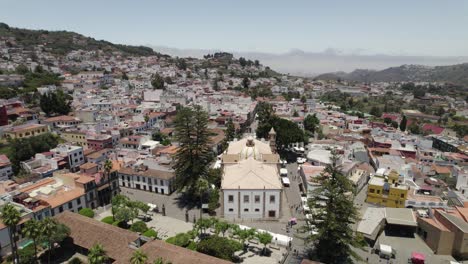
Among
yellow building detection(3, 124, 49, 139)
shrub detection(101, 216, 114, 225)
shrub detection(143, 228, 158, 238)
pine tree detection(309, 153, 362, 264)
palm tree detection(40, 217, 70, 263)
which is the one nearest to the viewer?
palm tree detection(40, 217, 70, 263)

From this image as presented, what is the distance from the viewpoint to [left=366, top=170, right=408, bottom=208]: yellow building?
40875 millimetres

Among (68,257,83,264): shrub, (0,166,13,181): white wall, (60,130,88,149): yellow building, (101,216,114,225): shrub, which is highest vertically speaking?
(60,130,88,149): yellow building

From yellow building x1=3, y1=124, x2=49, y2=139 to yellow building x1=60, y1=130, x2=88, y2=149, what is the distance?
503cm

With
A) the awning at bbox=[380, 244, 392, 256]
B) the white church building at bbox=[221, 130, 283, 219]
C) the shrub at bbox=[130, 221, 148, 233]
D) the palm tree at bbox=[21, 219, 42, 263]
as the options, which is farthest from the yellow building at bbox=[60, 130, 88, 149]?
the awning at bbox=[380, 244, 392, 256]

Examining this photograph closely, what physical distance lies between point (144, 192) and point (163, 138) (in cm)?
2132

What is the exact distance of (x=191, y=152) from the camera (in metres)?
41.5

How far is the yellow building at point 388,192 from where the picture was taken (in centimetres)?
4088

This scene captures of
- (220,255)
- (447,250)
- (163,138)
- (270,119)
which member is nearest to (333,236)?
(220,255)

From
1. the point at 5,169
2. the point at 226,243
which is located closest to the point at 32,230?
the point at 226,243

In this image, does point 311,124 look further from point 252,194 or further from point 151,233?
point 151,233

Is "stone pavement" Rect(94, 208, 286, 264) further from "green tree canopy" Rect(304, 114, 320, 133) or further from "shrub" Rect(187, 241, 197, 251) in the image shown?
"green tree canopy" Rect(304, 114, 320, 133)

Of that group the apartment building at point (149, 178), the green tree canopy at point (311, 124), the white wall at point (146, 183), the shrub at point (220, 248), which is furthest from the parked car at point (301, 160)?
the shrub at point (220, 248)

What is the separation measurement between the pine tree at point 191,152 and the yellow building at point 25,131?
1401 inches

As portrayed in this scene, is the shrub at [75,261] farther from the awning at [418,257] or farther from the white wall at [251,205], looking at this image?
the awning at [418,257]
